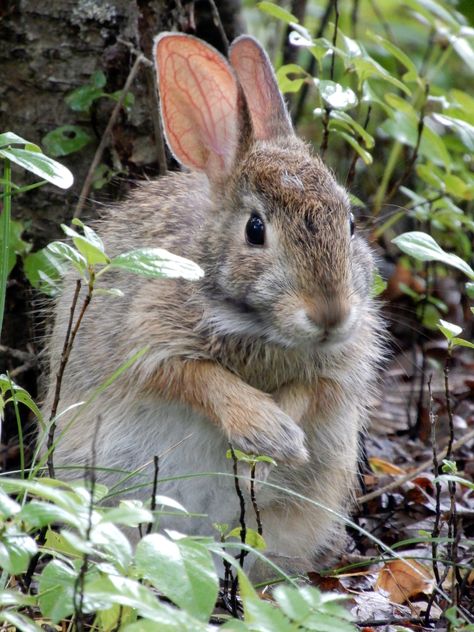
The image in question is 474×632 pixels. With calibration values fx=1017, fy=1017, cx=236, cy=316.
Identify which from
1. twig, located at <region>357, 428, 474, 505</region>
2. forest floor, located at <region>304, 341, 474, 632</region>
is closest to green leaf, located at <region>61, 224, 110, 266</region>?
forest floor, located at <region>304, 341, 474, 632</region>

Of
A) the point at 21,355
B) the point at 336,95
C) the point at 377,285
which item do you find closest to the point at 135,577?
the point at 377,285

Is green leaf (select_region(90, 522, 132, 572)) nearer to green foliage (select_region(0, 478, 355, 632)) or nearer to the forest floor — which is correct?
green foliage (select_region(0, 478, 355, 632))

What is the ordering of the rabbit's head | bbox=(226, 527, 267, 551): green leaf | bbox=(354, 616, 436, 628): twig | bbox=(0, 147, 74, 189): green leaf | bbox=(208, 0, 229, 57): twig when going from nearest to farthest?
bbox=(0, 147, 74, 189): green leaf → bbox=(226, 527, 267, 551): green leaf → bbox=(354, 616, 436, 628): twig → the rabbit's head → bbox=(208, 0, 229, 57): twig

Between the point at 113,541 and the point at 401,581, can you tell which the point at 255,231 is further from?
the point at 113,541

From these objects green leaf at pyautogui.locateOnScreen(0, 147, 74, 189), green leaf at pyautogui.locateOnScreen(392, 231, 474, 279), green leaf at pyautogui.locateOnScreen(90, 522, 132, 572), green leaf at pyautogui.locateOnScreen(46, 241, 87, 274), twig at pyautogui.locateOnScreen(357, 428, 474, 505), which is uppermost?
green leaf at pyautogui.locateOnScreen(392, 231, 474, 279)

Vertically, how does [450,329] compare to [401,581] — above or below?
above

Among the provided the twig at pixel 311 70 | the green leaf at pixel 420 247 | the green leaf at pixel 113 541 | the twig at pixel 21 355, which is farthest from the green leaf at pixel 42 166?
the twig at pixel 311 70
